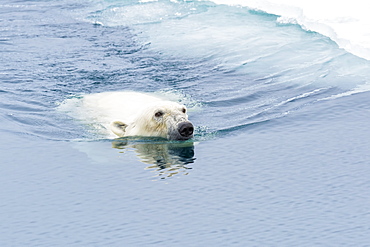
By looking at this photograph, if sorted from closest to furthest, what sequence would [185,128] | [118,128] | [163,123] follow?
1. [185,128]
2. [163,123]
3. [118,128]

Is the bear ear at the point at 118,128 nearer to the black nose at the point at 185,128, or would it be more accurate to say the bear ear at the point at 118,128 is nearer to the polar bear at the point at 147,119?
the polar bear at the point at 147,119

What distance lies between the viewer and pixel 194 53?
625 inches

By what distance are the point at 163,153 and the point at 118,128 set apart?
3.36 ft

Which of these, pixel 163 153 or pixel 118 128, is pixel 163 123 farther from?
pixel 118 128

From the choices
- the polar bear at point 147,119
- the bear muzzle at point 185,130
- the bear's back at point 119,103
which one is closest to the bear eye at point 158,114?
the polar bear at point 147,119

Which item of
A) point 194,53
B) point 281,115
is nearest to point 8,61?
point 194,53

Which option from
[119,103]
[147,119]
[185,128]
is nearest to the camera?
[185,128]

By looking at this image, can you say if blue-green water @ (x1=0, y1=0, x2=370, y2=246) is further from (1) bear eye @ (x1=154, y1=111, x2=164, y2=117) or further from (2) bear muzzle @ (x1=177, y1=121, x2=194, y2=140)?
(1) bear eye @ (x1=154, y1=111, x2=164, y2=117)

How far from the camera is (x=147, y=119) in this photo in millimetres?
10500

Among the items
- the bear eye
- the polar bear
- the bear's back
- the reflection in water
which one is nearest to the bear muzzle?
the polar bear

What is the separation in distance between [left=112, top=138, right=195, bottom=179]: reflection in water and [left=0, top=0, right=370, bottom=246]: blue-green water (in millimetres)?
27

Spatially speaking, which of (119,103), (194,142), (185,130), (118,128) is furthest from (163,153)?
(119,103)

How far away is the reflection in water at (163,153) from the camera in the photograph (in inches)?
371

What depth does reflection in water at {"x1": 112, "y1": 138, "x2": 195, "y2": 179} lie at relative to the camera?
943 cm
